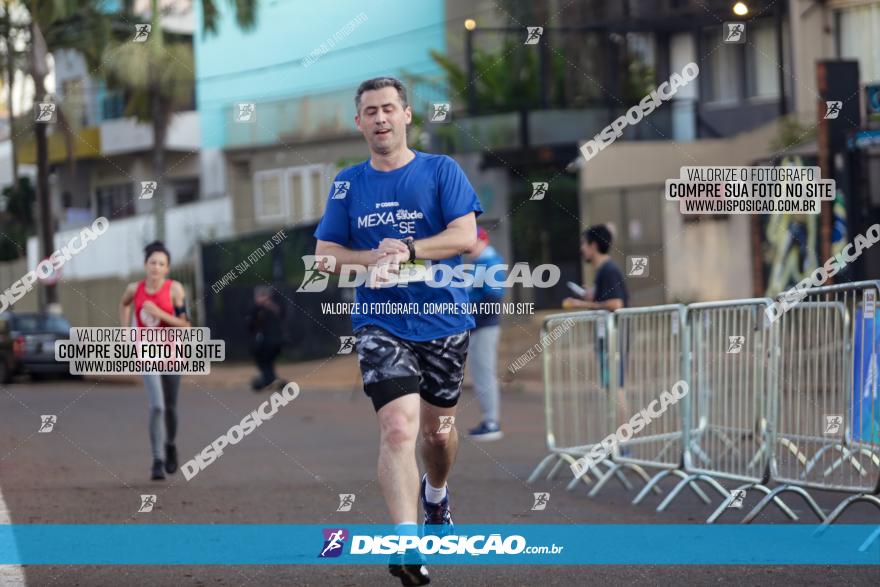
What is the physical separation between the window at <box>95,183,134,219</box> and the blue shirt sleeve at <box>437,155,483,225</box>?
40302mm

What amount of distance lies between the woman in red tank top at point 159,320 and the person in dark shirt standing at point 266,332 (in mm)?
11383

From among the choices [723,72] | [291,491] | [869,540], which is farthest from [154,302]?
[723,72]

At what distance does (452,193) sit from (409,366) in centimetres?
79

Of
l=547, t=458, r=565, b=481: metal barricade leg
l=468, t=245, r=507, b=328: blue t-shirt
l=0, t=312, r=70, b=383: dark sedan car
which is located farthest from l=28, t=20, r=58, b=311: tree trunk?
l=547, t=458, r=565, b=481: metal barricade leg

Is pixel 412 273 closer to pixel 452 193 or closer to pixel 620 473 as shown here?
pixel 452 193

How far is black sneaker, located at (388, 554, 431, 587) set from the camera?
5.96m

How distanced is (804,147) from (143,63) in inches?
654

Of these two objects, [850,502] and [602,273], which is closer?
[850,502]

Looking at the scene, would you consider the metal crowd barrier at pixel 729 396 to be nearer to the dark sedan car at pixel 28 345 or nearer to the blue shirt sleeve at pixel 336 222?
the blue shirt sleeve at pixel 336 222

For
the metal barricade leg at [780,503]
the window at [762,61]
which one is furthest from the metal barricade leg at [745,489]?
the window at [762,61]

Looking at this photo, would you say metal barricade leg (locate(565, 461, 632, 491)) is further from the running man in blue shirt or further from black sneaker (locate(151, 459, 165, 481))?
the running man in blue shirt

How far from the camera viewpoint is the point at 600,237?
12.5m

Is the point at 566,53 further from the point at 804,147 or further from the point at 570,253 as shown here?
the point at 804,147

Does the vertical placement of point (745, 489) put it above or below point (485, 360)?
below
